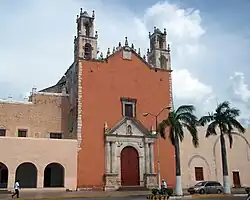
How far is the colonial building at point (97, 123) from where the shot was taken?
→ 1213 inches

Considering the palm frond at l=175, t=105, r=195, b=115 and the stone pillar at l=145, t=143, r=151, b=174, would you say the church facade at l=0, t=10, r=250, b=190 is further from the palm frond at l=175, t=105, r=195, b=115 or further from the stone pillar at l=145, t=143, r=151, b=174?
the palm frond at l=175, t=105, r=195, b=115

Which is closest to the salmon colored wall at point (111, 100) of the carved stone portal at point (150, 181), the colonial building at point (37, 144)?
the carved stone portal at point (150, 181)

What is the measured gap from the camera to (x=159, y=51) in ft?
126

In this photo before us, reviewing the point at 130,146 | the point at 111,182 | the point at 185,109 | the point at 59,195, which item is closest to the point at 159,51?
the point at 130,146

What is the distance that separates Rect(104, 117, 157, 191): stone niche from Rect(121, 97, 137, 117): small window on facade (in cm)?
66

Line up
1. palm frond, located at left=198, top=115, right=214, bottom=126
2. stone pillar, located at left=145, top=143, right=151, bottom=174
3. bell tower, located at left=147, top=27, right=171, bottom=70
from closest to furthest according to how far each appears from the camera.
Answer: palm frond, located at left=198, top=115, right=214, bottom=126 < stone pillar, located at left=145, top=143, right=151, bottom=174 < bell tower, located at left=147, top=27, right=171, bottom=70

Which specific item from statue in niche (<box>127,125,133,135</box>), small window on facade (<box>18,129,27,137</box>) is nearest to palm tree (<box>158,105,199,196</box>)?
statue in niche (<box>127,125,133,135</box>)

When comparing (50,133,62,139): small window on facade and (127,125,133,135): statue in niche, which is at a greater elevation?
(127,125,133,135): statue in niche

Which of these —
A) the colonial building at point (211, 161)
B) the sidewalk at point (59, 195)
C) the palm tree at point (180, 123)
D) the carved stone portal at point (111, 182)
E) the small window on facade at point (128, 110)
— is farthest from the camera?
the colonial building at point (211, 161)

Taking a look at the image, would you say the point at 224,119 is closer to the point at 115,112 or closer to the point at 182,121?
the point at 182,121

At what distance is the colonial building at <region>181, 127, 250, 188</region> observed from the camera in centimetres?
3594

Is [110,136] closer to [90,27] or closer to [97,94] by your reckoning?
[97,94]

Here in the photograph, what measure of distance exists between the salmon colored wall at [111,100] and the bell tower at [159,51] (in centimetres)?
136

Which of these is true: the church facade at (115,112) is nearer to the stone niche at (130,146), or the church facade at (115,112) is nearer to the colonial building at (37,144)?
the stone niche at (130,146)
